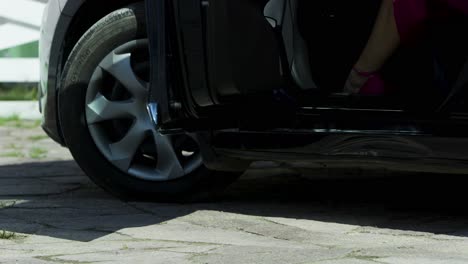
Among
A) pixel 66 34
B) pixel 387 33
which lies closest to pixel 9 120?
pixel 66 34

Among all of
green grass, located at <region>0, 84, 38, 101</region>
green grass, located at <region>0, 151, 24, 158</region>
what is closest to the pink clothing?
green grass, located at <region>0, 151, 24, 158</region>

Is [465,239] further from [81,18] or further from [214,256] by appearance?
[81,18]

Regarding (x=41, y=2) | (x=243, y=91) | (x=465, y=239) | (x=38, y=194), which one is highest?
(x=243, y=91)

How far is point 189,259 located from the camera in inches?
166

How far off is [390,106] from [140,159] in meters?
1.23

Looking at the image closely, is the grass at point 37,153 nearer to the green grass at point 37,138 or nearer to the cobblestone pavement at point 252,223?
the green grass at point 37,138

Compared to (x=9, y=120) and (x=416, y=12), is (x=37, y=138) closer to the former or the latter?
(x=9, y=120)

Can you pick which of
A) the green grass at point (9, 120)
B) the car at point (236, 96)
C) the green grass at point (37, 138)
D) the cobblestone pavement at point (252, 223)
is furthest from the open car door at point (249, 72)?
the green grass at point (9, 120)

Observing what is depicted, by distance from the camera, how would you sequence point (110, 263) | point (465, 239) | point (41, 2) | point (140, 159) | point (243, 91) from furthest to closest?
point (41, 2) → point (140, 159) → point (243, 91) → point (465, 239) → point (110, 263)

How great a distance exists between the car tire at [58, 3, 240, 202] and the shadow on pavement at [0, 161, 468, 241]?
7 cm

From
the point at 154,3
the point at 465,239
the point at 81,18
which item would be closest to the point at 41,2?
the point at 81,18

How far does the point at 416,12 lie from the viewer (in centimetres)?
488

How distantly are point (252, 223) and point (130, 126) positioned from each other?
0.85 meters

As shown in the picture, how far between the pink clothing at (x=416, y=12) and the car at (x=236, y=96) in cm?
6
